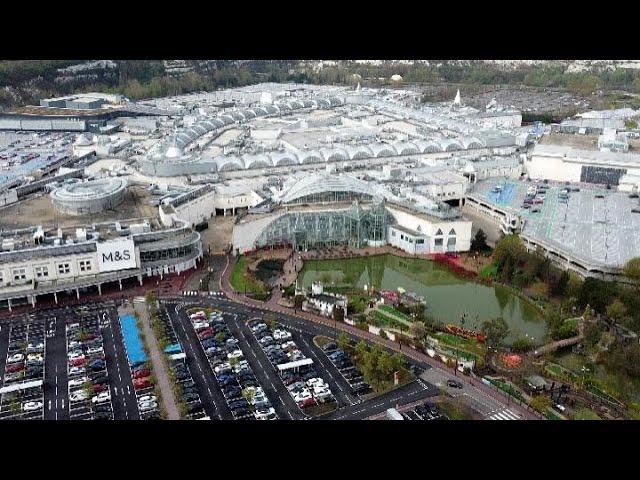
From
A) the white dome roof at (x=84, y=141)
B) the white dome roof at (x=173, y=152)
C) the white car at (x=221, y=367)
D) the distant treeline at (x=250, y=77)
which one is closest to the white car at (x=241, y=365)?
the white car at (x=221, y=367)

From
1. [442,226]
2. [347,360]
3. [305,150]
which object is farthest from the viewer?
[305,150]

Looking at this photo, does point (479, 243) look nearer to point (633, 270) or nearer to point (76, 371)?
point (633, 270)

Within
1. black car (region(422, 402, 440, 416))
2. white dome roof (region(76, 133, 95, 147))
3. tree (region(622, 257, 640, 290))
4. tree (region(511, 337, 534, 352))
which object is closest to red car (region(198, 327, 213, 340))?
black car (region(422, 402, 440, 416))

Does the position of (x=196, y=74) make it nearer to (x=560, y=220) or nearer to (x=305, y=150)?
(x=305, y=150)

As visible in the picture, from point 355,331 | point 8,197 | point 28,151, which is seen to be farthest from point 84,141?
point 355,331

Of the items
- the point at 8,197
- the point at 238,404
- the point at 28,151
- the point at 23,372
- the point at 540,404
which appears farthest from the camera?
the point at 28,151

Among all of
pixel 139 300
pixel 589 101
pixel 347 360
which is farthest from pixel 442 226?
pixel 589 101
